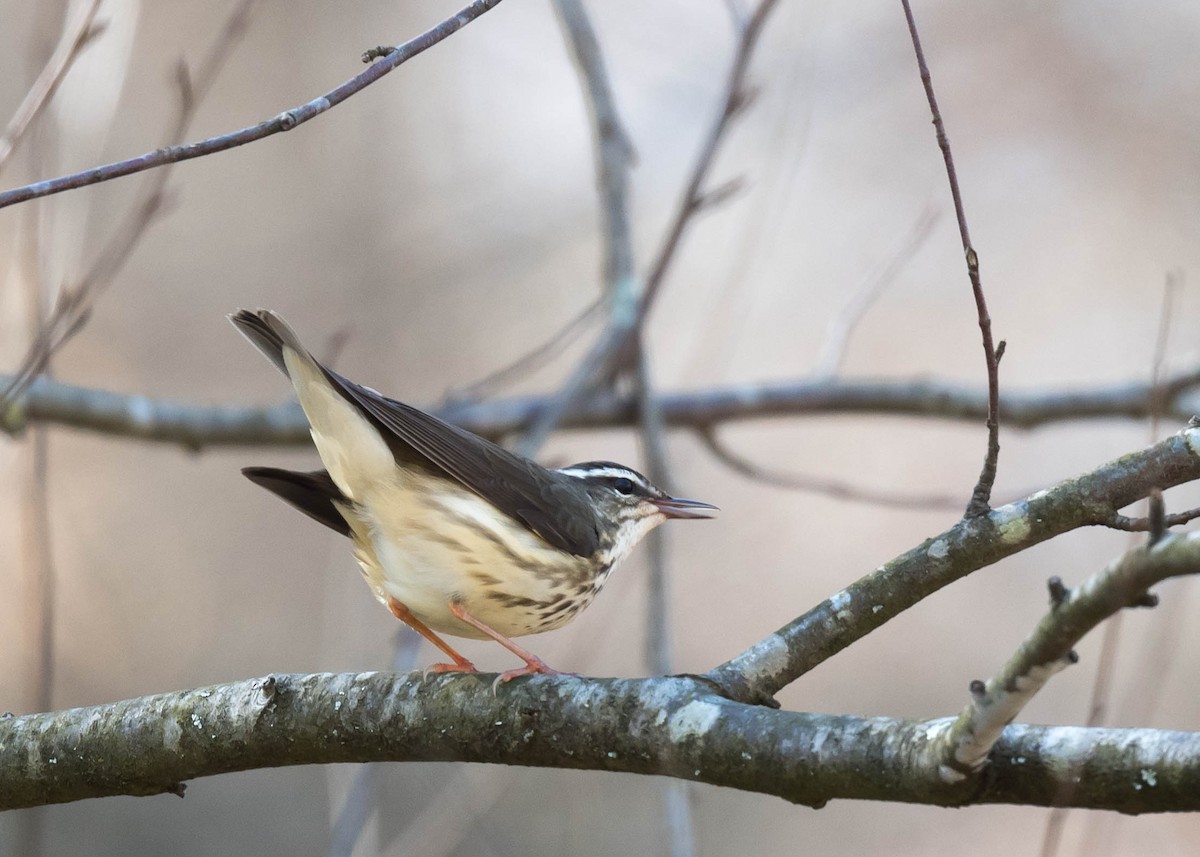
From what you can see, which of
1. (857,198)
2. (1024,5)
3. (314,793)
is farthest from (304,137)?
(1024,5)

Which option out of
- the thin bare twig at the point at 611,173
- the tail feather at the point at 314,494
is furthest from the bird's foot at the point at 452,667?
the thin bare twig at the point at 611,173

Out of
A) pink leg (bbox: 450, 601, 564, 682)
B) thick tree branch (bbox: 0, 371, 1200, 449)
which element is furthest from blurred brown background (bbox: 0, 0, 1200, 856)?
pink leg (bbox: 450, 601, 564, 682)

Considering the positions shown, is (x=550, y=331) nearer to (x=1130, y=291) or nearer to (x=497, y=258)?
(x=497, y=258)

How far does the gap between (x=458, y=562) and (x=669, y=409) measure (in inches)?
110

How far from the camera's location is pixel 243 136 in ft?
7.19

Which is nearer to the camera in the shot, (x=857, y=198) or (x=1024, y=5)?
(x=857, y=198)

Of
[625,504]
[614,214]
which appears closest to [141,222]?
[625,504]

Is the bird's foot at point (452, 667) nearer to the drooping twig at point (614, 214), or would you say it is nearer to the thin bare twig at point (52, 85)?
the thin bare twig at point (52, 85)

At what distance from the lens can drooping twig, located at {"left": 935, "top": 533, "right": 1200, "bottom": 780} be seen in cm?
161

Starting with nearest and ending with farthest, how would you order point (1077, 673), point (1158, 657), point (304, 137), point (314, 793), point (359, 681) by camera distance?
point (359, 681) → point (1158, 657) → point (314, 793) → point (1077, 673) → point (304, 137)

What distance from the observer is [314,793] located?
8.06 meters

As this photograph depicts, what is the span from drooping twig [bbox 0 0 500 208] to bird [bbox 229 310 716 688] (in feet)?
3.94

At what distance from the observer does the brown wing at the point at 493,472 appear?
11.7 feet

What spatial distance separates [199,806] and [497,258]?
15.6 feet
